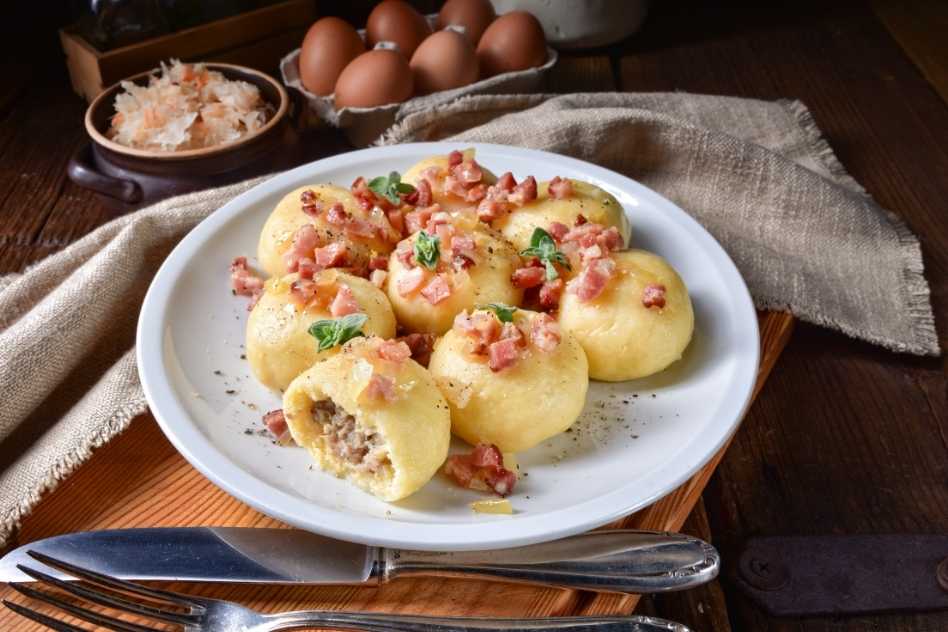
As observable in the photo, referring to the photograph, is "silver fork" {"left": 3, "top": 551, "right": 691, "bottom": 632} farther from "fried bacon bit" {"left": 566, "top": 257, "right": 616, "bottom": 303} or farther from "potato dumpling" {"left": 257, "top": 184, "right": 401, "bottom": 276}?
"potato dumpling" {"left": 257, "top": 184, "right": 401, "bottom": 276}

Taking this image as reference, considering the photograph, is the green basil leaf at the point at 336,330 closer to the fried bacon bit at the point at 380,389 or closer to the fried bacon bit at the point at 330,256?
the fried bacon bit at the point at 380,389

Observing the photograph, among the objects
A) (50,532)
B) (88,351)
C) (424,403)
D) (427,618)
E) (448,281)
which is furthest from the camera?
(88,351)

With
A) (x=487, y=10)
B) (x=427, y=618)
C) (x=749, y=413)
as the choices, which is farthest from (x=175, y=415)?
(x=487, y=10)

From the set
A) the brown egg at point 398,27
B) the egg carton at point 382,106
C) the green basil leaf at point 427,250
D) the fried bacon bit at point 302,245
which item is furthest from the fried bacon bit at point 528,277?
the brown egg at point 398,27

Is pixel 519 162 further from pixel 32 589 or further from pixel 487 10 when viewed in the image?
pixel 32 589

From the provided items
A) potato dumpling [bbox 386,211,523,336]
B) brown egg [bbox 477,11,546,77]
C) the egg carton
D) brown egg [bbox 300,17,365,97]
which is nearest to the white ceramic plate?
potato dumpling [bbox 386,211,523,336]

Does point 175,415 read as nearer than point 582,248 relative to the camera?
Yes
